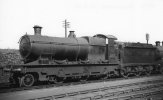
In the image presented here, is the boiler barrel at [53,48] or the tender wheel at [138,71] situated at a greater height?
the boiler barrel at [53,48]

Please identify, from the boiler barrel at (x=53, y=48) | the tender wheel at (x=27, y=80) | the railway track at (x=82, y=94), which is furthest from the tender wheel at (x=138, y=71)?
the tender wheel at (x=27, y=80)

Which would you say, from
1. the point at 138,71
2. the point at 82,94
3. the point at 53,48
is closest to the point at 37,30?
→ the point at 53,48

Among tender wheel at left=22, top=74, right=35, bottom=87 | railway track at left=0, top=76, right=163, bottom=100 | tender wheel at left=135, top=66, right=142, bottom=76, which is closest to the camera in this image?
railway track at left=0, top=76, right=163, bottom=100

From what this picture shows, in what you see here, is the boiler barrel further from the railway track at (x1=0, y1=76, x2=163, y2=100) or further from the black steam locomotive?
the railway track at (x1=0, y1=76, x2=163, y2=100)

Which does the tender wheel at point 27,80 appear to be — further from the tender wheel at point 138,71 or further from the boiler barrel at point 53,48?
the tender wheel at point 138,71

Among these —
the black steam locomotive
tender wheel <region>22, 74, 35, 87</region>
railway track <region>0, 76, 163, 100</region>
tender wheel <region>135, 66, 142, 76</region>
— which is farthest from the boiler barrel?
tender wheel <region>135, 66, 142, 76</region>

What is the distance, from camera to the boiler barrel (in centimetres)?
1382

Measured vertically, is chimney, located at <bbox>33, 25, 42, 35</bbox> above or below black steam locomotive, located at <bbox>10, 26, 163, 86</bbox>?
above

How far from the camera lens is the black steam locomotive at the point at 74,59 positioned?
1370 centimetres

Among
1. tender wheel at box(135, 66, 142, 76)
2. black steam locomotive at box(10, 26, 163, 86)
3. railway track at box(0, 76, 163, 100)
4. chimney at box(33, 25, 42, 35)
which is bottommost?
railway track at box(0, 76, 163, 100)

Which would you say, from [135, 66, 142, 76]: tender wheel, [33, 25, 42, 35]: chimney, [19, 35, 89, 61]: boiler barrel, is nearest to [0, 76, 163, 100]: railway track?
[19, 35, 89, 61]: boiler barrel

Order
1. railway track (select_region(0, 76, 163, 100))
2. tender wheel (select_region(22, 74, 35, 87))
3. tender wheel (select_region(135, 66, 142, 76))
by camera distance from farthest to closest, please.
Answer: tender wheel (select_region(135, 66, 142, 76)) < tender wheel (select_region(22, 74, 35, 87)) < railway track (select_region(0, 76, 163, 100))

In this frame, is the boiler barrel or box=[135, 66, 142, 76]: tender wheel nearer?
the boiler barrel

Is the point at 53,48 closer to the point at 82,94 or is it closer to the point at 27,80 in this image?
the point at 27,80
